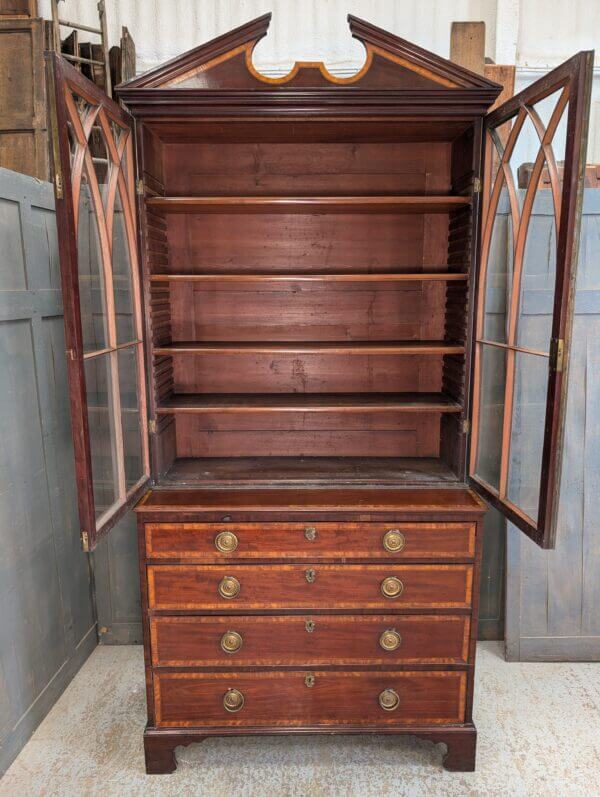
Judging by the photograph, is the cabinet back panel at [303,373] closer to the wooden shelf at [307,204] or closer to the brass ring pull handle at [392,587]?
the wooden shelf at [307,204]

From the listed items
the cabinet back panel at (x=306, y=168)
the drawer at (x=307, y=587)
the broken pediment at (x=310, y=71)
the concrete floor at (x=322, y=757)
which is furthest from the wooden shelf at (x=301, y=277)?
the concrete floor at (x=322, y=757)

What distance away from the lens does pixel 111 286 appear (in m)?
1.71

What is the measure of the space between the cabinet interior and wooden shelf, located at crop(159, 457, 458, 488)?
10 millimetres

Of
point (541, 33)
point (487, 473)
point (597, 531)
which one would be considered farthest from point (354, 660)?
point (541, 33)

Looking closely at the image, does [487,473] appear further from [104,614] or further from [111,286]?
[104,614]

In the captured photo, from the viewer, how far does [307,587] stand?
183 cm

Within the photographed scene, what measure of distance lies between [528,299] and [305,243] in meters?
0.91

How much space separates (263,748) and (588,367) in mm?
1902

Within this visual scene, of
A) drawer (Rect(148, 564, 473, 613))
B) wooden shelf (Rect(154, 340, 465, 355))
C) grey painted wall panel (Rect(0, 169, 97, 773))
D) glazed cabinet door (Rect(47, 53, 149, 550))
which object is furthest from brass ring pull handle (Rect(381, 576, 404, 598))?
grey painted wall panel (Rect(0, 169, 97, 773))

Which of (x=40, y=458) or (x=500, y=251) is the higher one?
(x=500, y=251)

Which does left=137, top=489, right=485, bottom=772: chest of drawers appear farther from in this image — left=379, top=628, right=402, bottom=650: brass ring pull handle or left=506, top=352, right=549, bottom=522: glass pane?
left=506, top=352, right=549, bottom=522: glass pane

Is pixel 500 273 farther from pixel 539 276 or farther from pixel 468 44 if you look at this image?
pixel 468 44

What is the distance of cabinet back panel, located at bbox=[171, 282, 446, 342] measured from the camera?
2191 millimetres

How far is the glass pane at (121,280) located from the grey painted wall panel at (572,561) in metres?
1.72
